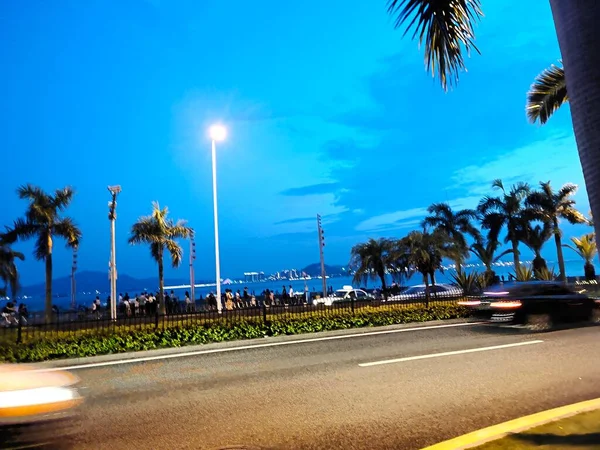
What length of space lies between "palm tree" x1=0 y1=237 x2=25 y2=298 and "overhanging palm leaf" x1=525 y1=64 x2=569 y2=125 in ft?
90.3

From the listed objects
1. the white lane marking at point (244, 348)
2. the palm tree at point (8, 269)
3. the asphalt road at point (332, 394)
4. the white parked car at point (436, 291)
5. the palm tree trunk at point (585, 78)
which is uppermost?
the palm tree at point (8, 269)

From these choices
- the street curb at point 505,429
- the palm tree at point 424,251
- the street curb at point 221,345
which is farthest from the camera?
the palm tree at point 424,251

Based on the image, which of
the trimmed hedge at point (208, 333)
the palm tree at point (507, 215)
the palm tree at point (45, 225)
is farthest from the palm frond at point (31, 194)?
the palm tree at point (507, 215)

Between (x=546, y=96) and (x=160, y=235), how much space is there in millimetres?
25252

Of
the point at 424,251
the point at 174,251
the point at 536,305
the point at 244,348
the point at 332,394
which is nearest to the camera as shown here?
the point at 332,394

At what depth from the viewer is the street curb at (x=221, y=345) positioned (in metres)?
11.2

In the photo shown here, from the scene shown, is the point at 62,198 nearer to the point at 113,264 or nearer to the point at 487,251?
the point at 113,264

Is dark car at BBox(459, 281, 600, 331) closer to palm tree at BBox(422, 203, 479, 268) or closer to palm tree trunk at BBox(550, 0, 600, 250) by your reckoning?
palm tree trunk at BBox(550, 0, 600, 250)

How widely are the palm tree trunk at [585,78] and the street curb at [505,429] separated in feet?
7.90

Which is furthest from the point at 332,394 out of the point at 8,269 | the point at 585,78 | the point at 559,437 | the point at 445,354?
the point at 8,269

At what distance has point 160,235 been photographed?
1259 inches

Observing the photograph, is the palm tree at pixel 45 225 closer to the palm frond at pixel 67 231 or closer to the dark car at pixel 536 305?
the palm frond at pixel 67 231

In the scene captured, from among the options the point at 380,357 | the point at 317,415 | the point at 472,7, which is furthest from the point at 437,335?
the point at 472,7

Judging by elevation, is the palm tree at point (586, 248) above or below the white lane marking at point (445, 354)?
above
